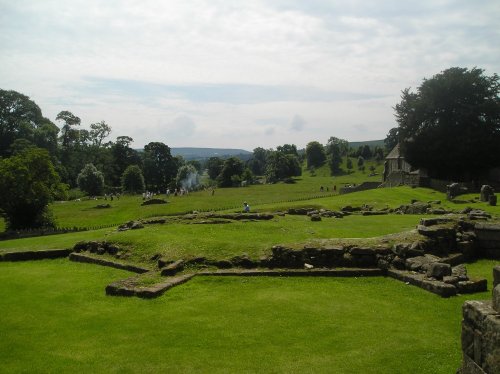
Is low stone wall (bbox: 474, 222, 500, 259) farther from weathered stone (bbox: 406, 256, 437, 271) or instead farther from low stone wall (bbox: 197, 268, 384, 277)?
low stone wall (bbox: 197, 268, 384, 277)

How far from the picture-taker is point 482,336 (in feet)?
20.8

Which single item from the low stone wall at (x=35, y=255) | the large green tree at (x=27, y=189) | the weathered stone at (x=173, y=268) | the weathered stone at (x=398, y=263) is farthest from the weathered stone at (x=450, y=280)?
the large green tree at (x=27, y=189)

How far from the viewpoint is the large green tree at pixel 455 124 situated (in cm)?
5250

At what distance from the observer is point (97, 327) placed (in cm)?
1096

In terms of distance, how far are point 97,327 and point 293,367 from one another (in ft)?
17.1

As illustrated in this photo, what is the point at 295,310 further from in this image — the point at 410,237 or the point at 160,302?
the point at 410,237

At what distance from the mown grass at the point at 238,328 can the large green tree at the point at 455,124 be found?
146ft

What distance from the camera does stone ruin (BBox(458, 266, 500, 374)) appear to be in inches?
237

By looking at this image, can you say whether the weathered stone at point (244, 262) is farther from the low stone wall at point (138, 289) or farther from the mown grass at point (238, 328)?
the low stone wall at point (138, 289)

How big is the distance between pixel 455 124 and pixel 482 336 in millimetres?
52959

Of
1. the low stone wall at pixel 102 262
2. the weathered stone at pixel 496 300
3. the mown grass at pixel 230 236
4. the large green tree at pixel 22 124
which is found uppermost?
the large green tree at pixel 22 124

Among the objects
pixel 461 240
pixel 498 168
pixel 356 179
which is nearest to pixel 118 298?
pixel 461 240

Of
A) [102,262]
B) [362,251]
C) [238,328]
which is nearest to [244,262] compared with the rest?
[362,251]

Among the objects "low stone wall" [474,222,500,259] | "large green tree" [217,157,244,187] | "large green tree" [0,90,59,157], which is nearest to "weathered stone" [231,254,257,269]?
"low stone wall" [474,222,500,259]
